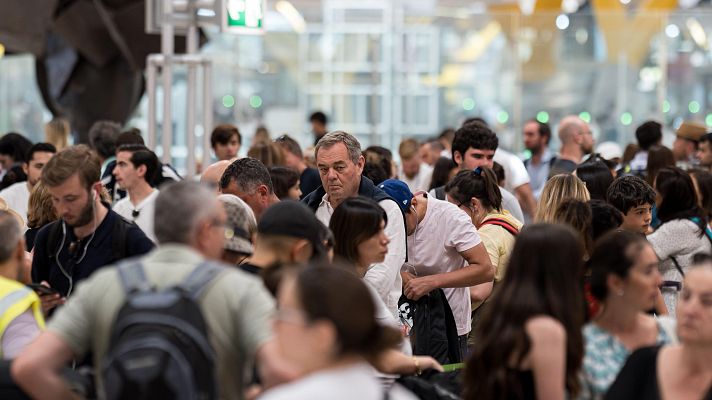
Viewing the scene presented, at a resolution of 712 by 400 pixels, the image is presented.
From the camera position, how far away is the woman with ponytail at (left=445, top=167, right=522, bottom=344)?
7738 mm

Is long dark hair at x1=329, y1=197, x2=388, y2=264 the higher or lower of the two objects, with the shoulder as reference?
higher

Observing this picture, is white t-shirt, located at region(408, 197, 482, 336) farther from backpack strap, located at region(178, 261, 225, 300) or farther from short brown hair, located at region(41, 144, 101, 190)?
backpack strap, located at region(178, 261, 225, 300)

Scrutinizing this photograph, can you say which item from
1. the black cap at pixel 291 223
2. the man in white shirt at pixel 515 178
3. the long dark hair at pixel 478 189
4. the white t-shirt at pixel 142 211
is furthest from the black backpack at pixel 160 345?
the man in white shirt at pixel 515 178

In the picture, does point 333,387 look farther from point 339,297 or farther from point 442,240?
point 442,240

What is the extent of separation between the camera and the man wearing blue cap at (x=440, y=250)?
7.09m

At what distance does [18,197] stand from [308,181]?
6.87ft

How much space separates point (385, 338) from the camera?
3.87m

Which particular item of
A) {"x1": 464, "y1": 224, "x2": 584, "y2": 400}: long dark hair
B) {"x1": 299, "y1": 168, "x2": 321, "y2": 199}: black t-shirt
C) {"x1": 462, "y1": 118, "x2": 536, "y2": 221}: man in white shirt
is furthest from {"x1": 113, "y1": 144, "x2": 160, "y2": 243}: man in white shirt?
{"x1": 464, "y1": 224, "x2": 584, "y2": 400}: long dark hair

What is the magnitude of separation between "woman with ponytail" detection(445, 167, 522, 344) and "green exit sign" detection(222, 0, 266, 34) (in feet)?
12.6

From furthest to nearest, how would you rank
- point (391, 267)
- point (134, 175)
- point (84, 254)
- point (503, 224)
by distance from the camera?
point (134, 175) → point (503, 224) → point (391, 267) → point (84, 254)

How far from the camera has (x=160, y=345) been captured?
12.8 feet

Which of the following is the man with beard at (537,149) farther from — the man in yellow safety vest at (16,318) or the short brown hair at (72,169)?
the man in yellow safety vest at (16,318)

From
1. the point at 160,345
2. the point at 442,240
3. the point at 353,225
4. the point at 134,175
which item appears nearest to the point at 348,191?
the point at 442,240

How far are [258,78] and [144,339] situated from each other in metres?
18.1
